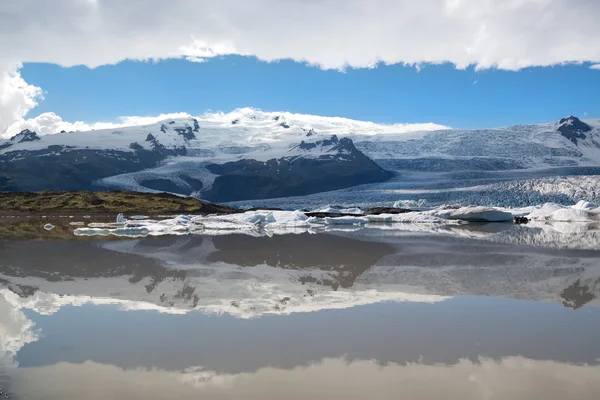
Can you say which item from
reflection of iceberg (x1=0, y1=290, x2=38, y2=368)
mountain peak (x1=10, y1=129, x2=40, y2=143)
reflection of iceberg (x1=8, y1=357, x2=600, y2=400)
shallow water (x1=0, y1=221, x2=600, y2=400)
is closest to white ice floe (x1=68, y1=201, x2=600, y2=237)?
shallow water (x1=0, y1=221, x2=600, y2=400)

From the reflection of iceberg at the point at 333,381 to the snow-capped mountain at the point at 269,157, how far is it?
255 feet

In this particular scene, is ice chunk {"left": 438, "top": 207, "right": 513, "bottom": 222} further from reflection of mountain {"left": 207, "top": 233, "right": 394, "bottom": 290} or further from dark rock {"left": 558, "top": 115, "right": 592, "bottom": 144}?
dark rock {"left": 558, "top": 115, "right": 592, "bottom": 144}

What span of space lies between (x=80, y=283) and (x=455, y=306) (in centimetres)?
689

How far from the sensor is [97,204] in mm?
50000

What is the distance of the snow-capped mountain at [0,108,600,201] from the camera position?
9275cm

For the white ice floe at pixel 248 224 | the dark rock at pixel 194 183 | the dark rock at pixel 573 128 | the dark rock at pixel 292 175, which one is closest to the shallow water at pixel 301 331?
the white ice floe at pixel 248 224

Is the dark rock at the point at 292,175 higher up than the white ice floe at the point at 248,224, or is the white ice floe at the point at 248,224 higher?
the dark rock at the point at 292,175

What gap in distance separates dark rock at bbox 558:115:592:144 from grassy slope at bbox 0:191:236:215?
98.2 metres

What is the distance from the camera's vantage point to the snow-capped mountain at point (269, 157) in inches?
3652

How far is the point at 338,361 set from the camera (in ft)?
15.8

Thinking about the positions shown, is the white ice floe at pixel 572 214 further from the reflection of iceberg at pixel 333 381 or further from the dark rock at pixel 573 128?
the dark rock at pixel 573 128

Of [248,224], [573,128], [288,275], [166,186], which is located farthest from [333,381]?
[573,128]

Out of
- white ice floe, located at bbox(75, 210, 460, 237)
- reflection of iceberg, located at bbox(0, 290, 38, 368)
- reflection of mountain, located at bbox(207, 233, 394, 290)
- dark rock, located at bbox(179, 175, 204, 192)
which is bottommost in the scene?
white ice floe, located at bbox(75, 210, 460, 237)

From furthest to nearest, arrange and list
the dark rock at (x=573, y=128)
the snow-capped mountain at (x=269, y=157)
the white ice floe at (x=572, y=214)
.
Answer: the dark rock at (x=573, y=128) → the snow-capped mountain at (x=269, y=157) → the white ice floe at (x=572, y=214)
